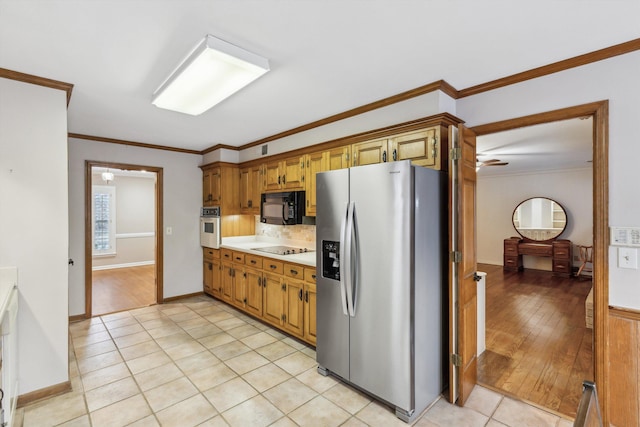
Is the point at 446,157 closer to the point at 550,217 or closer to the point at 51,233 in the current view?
the point at 51,233

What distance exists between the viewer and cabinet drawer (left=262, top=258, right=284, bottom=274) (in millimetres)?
3492

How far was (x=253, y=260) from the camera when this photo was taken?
397 centimetres

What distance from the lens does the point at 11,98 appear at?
2.31 m

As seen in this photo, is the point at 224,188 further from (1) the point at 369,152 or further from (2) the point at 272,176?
(1) the point at 369,152

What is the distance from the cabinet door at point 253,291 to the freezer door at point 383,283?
177 centimetres

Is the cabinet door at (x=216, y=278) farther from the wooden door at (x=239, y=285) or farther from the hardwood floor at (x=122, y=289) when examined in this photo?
the hardwood floor at (x=122, y=289)

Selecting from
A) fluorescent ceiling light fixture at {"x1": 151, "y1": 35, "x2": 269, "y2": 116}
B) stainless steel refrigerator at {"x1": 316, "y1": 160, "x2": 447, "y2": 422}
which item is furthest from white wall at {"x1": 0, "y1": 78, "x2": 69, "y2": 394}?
stainless steel refrigerator at {"x1": 316, "y1": 160, "x2": 447, "y2": 422}

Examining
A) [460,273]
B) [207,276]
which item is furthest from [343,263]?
[207,276]

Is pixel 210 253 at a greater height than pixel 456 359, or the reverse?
pixel 210 253

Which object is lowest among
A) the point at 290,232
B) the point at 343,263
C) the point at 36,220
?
the point at 343,263

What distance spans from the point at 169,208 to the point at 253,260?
1928 millimetres

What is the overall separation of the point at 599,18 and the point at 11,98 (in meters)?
3.90

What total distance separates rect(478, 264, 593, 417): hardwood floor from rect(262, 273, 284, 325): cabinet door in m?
2.12

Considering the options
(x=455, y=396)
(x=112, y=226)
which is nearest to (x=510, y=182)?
(x=455, y=396)
